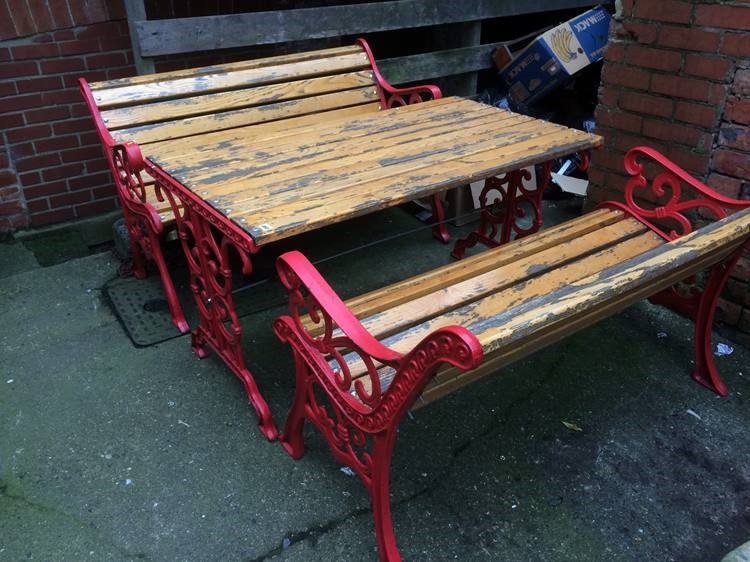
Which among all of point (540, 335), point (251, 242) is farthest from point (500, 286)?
point (251, 242)

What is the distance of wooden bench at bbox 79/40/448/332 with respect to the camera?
2.85 m

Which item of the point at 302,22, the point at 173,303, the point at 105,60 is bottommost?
the point at 173,303

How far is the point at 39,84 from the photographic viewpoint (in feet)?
10.9

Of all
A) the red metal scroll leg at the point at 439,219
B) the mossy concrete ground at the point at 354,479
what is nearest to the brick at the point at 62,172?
the mossy concrete ground at the point at 354,479

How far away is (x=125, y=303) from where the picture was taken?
312cm

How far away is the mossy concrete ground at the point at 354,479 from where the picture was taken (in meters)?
1.98

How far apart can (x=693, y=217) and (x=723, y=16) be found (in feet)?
2.70

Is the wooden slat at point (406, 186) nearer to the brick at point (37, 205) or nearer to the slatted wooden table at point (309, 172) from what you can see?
the slatted wooden table at point (309, 172)

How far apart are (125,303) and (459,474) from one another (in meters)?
1.80

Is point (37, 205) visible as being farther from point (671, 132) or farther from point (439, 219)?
point (671, 132)

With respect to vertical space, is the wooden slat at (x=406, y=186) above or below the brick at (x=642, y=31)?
below

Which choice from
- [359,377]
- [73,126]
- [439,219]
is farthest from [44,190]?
[359,377]

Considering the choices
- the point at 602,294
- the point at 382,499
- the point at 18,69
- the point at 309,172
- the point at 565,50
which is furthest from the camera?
the point at 565,50

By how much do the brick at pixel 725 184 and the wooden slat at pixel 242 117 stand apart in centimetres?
169
